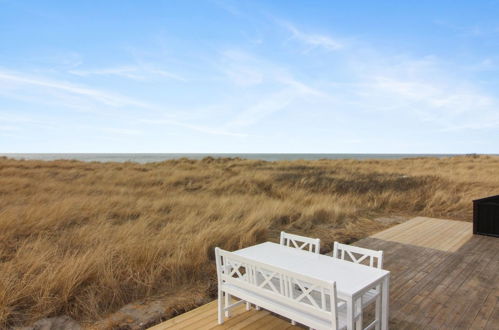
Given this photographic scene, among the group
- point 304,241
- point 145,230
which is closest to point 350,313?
point 304,241

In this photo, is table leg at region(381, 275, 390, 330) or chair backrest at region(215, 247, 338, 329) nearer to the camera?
chair backrest at region(215, 247, 338, 329)

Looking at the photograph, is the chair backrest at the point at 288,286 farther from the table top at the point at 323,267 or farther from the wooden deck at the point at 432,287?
the wooden deck at the point at 432,287

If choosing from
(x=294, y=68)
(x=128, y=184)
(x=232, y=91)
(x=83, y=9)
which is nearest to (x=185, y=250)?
(x=128, y=184)

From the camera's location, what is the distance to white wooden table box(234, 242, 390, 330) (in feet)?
5.94

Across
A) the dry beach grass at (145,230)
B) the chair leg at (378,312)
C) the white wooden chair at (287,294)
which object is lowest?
the dry beach grass at (145,230)

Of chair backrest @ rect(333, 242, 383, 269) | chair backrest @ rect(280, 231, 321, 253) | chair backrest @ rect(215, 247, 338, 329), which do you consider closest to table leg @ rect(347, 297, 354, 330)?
chair backrest @ rect(215, 247, 338, 329)

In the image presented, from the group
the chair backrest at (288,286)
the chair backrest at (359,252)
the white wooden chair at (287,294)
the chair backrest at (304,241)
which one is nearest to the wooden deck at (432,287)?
the white wooden chair at (287,294)

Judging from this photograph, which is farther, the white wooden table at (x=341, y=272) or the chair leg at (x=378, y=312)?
the chair leg at (x=378, y=312)

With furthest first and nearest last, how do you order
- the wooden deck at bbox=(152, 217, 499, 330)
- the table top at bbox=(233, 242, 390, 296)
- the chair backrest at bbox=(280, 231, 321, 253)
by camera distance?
1. the chair backrest at bbox=(280, 231, 321, 253)
2. the wooden deck at bbox=(152, 217, 499, 330)
3. the table top at bbox=(233, 242, 390, 296)

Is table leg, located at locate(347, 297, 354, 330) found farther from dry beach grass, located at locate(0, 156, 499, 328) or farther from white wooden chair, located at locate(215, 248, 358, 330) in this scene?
dry beach grass, located at locate(0, 156, 499, 328)

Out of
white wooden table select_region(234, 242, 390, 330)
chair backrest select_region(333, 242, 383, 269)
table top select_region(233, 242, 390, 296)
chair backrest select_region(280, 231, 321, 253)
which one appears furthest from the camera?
chair backrest select_region(280, 231, 321, 253)

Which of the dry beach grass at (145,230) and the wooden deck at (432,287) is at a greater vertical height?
the dry beach grass at (145,230)

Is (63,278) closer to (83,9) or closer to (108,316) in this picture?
(108,316)

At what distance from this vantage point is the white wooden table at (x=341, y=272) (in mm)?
1812
